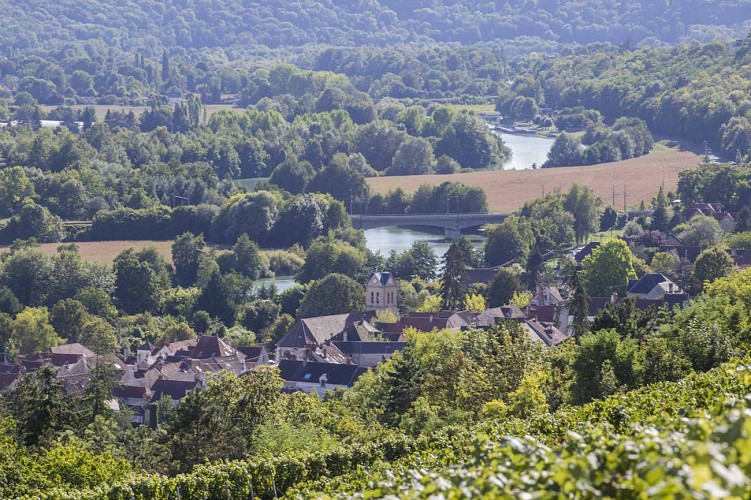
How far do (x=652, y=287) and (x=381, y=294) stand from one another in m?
13.1

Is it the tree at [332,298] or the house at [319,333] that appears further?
the tree at [332,298]

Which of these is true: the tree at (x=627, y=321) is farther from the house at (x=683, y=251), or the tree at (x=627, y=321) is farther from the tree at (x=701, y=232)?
the tree at (x=701, y=232)

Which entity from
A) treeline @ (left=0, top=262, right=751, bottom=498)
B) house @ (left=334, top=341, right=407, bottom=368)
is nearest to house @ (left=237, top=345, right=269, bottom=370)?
house @ (left=334, top=341, right=407, bottom=368)

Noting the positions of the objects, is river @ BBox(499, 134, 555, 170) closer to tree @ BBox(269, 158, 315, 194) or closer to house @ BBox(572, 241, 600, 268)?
tree @ BBox(269, 158, 315, 194)

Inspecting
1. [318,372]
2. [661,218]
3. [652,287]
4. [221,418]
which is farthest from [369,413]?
[661,218]

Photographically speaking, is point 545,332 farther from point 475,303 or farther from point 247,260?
point 247,260

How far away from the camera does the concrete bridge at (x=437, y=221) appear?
111m

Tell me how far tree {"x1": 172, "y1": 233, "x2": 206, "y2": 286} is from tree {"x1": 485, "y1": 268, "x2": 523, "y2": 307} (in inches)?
782

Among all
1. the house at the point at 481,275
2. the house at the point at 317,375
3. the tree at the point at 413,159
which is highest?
the house at the point at 317,375

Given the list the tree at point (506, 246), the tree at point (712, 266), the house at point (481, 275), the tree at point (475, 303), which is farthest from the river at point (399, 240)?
the tree at point (712, 266)

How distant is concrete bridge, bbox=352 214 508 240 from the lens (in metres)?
111

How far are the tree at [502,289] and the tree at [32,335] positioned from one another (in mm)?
20710

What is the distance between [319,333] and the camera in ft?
232

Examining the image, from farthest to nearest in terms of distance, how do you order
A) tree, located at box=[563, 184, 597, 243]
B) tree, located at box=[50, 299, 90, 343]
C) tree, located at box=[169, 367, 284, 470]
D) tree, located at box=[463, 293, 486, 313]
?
tree, located at box=[563, 184, 597, 243] < tree, located at box=[50, 299, 90, 343] < tree, located at box=[463, 293, 486, 313] < tree, located at box=[169, 367, 284, 470]
